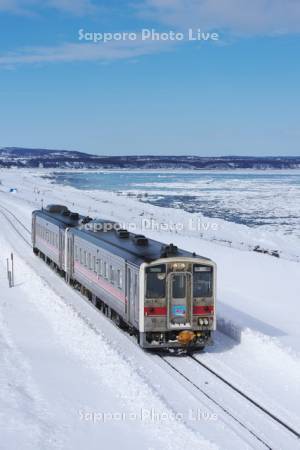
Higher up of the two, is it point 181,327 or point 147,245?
point 147,245

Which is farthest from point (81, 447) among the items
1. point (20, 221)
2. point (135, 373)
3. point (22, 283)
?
point (20, 221)

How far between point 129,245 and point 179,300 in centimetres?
339

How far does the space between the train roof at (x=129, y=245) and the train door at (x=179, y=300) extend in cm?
63

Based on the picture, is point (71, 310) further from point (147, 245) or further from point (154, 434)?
point (154, 434)

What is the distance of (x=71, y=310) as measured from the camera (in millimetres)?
21688

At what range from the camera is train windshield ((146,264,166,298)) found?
16609 millimetres

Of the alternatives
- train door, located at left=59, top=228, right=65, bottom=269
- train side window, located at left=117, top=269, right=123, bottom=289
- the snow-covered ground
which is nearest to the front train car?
the snow-covered ground

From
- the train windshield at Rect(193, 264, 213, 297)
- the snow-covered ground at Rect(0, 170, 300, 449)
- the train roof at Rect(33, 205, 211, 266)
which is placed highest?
the train roof at Rect(33, 205, 211, 266)

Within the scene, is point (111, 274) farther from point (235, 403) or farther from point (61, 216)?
point (61, 216)

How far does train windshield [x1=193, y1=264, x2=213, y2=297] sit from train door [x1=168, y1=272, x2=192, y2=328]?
16cm

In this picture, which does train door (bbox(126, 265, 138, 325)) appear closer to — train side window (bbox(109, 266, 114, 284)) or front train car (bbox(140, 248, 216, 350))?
front train car (bbox(140, 248, 216, 350))

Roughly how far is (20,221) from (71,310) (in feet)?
111

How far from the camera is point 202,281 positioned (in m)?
17.1

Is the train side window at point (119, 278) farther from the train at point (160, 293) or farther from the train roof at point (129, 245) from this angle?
the train roof at point (129, 245)
